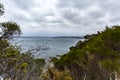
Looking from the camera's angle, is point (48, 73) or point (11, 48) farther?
point (48, 73)

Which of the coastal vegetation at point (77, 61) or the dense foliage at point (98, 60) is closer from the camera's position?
the coastal vegetation at point (77, 61)

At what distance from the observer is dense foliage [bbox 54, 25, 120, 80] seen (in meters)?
12.9

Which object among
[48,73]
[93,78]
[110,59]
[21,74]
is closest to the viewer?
[21,74]

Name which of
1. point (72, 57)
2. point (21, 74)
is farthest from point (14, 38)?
point (72, 57)

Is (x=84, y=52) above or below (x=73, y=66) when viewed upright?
above

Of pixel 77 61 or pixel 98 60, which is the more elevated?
pixel 98 60

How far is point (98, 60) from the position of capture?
14.5 m

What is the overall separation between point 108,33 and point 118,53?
1370 mm

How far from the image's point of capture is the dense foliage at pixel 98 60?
12.9 meters

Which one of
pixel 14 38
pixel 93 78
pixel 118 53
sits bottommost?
pixel 93 78

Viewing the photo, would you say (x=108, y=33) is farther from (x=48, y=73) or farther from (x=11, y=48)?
(x=11, y=48)

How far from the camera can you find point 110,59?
12984 millimetres

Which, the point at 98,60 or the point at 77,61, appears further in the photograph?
the point at 77,61

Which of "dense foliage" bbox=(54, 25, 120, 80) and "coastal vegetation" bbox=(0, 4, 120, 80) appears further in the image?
"dense foliage" bbox=(54, 25, 120, 80)
